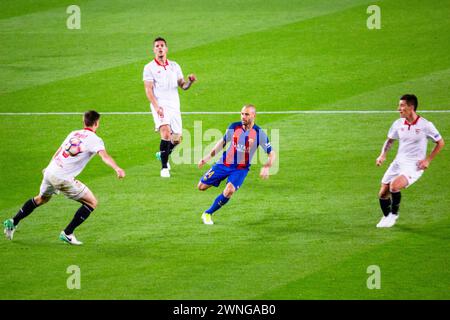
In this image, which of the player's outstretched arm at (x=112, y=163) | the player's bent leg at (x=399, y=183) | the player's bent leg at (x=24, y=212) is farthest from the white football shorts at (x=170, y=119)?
the player's bent leg at (x=399, y=183)

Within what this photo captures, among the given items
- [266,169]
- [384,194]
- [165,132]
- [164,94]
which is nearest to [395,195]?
[384,194]

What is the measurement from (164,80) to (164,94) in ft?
0.87

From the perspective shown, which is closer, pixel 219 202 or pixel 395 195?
pixel 395 195

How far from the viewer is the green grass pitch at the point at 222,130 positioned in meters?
12.1

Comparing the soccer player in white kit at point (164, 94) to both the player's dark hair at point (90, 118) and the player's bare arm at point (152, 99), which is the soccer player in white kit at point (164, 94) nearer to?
the player's bare arm at point (152, 99)

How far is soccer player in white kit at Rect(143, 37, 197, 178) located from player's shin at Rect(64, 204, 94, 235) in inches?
153

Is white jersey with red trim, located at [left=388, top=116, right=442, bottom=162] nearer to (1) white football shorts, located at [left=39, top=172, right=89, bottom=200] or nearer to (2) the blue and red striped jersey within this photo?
(2) the blue and red striped jersey

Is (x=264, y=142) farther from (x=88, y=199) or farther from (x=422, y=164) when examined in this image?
(x=88, y=199)

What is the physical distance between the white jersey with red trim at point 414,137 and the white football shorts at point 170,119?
15.9 feet

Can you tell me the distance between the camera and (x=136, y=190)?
1606 centimetres

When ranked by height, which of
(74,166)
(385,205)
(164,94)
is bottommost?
(385,205)

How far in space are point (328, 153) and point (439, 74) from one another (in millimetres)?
5886

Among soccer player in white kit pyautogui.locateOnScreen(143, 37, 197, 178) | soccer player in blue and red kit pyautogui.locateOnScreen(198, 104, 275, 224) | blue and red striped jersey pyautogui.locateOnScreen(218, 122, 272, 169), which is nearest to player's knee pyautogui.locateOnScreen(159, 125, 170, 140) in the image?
soccer player in white kit pyautogui.locateOnScreen(143, 37, 197, 178)

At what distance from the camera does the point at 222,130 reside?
63.4ft
